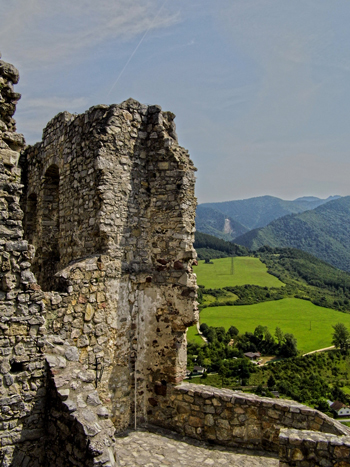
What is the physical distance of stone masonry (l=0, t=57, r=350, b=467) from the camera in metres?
5.22

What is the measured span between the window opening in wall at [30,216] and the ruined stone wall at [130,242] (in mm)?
2083

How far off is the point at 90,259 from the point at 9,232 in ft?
6.55

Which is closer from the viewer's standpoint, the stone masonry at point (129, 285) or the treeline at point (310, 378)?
the stone masonry at point (129, 285)

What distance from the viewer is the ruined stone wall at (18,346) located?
445cm

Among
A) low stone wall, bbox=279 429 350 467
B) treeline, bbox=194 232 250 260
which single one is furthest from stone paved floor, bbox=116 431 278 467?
treeline, bbox=194 232 250 260

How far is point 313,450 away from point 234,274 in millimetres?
118152

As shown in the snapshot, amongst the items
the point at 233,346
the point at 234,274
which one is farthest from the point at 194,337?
the point at 234,274

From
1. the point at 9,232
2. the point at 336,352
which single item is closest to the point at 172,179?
the point at 9,232

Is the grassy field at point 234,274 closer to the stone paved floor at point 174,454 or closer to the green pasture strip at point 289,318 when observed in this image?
the green pasture strip at point 289,318

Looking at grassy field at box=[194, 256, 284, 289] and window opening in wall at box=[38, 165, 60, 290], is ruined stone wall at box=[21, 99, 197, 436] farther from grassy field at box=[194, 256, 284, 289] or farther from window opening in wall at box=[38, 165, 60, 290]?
grassy field at box=[194, 256, 284, 289]

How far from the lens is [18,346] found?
4566 millimetres

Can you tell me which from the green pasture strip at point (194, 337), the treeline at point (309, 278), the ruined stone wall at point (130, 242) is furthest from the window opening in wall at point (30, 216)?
the treeline at point (309, 278)

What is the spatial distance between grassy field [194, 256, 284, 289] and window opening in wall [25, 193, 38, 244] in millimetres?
101470

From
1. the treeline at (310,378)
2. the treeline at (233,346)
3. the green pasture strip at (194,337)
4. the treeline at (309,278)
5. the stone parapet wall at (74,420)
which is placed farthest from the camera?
the treeline at (309,278)
